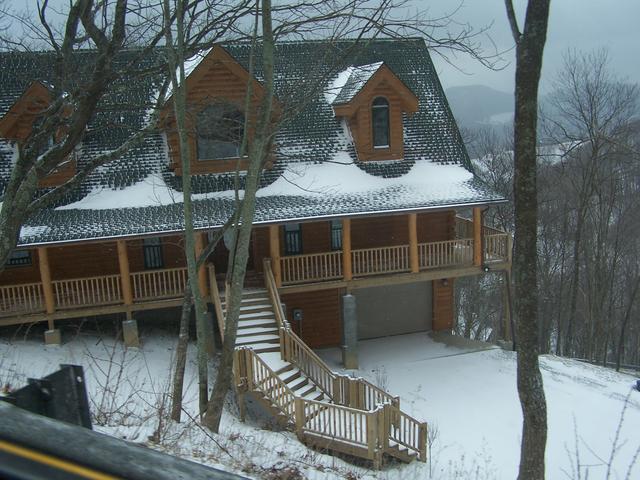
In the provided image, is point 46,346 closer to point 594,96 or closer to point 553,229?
point 594,96

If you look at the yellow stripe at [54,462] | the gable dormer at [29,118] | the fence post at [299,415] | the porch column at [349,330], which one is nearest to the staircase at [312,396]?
the fence post at [299,415]

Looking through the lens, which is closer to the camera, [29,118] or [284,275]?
[29,118]

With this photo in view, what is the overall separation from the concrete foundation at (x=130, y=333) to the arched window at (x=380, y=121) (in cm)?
919

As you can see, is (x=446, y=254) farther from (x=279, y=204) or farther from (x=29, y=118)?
(x=29, y=118)

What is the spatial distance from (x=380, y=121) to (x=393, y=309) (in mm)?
6646

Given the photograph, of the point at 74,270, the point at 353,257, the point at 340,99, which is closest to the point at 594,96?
the point at 340,99

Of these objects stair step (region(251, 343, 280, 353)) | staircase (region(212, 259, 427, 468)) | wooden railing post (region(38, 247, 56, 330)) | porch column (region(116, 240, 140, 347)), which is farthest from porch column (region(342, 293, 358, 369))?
wooden railing post (region(38, 247, 56, 330))

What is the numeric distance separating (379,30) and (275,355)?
8.13m

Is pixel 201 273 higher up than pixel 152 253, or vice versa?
pixel 152 253

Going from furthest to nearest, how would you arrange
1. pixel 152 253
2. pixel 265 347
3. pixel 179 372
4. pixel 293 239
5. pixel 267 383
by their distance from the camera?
pixel 293 239 → pixel 152 253 → pixel 265 347 → pixel 267 383 → pixel 179 372

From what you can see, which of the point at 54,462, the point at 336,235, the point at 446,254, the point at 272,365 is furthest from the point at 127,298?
the point at 54,462

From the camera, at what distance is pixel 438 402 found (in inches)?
580

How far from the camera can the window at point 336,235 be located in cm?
1831

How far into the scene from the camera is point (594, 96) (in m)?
27.1
